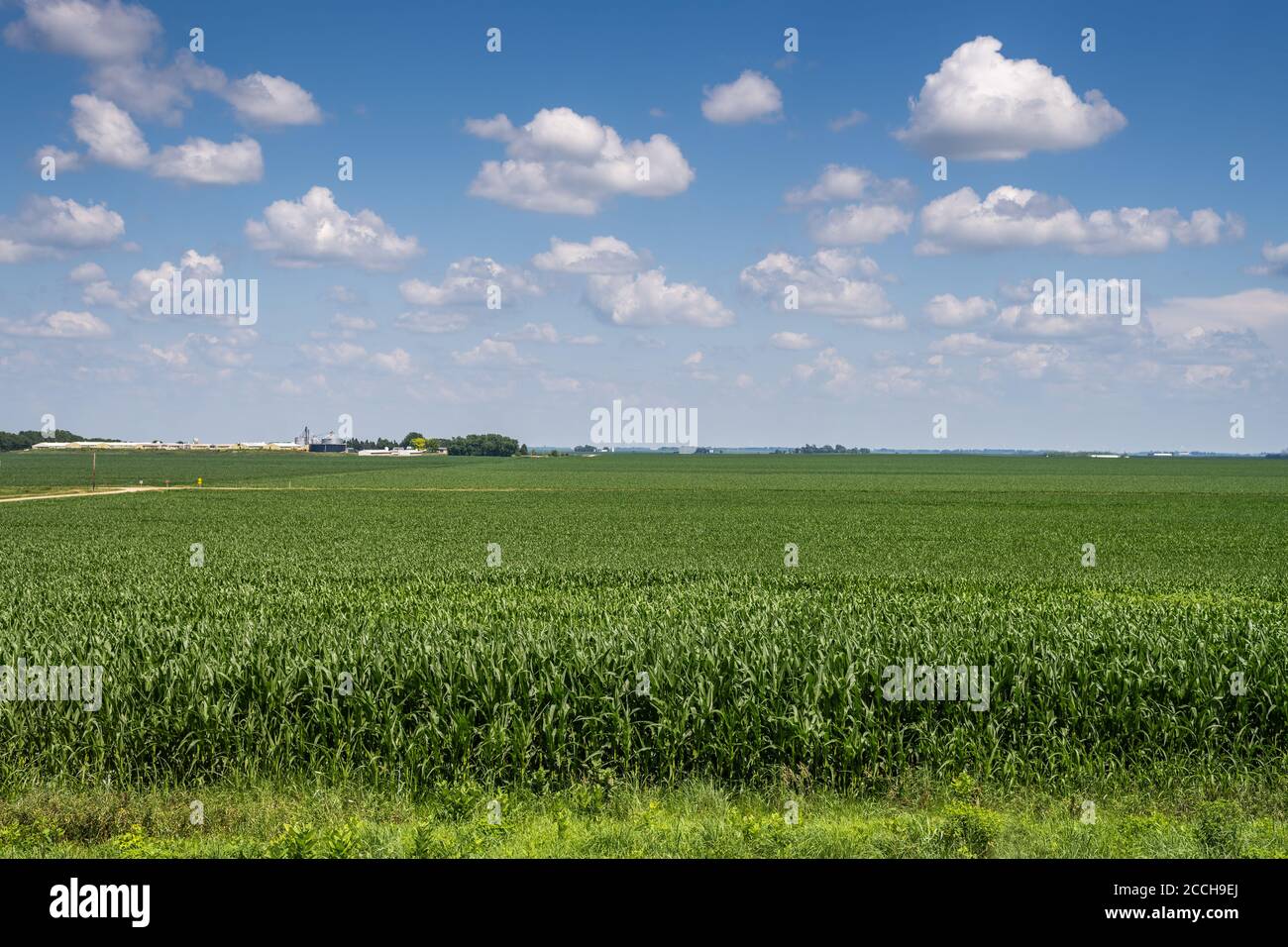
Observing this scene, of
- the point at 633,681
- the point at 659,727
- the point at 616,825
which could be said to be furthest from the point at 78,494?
the point at 616,825

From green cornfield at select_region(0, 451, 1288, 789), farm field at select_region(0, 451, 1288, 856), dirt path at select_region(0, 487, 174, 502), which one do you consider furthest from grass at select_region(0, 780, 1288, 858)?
dirt path at select_region(0, 487, 174, 502)

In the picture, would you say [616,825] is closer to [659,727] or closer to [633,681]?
[659,727]

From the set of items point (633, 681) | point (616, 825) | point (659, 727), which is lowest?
point (616, 825)

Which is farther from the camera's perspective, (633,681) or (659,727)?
(633,681)

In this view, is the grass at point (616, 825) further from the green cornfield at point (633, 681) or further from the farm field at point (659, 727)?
the green cornfield at point (633, 681)

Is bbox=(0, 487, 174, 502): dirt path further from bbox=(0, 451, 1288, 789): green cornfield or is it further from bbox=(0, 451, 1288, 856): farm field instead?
bbox=(0, 451, 1288, 856): farm field

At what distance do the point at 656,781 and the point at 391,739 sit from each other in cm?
302

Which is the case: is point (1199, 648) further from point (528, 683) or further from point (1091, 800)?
point (528, 683)

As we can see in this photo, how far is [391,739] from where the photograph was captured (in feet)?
32.5

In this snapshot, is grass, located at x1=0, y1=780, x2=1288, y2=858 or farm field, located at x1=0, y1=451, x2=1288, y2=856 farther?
farm field, located at x1=0, y1=451, x2=1288, y2=856

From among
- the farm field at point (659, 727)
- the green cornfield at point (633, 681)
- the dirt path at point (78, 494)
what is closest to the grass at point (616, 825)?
the farm field at point (659, 727)

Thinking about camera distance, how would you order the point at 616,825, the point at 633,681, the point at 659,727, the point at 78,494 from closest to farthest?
the point at 616,825, the point at 659,727, the point at 633,681, the point at 78,494

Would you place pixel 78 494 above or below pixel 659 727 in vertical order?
above

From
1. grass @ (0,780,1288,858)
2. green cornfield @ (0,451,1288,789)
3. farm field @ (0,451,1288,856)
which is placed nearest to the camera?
grass @ (0,780,1288,858)
